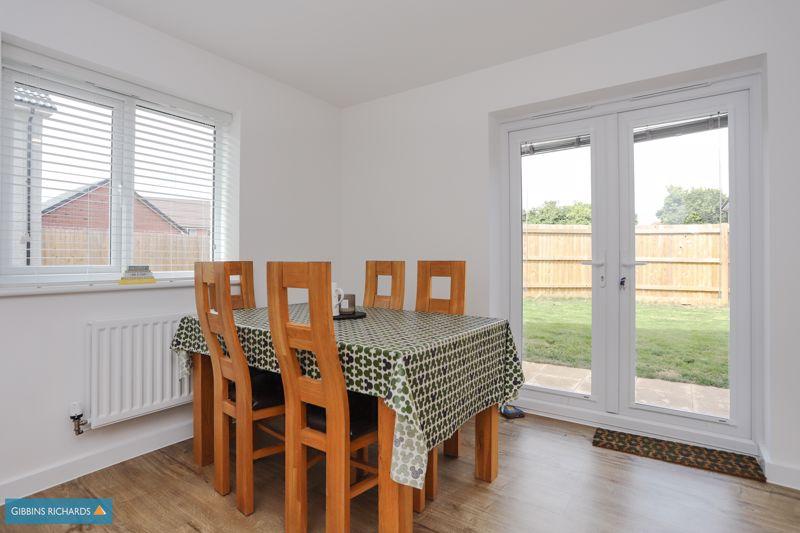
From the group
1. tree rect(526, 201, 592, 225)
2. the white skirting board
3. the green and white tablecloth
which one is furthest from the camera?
tree rect(526, 201, 592, 225)

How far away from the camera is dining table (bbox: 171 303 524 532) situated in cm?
149

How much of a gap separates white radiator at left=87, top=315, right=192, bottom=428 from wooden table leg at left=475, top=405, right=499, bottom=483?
1.77 m

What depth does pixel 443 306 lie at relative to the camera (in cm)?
264

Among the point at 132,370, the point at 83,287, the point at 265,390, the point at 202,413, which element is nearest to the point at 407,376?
the point at 265,390

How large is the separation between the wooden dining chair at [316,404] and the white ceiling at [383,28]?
5.65ft

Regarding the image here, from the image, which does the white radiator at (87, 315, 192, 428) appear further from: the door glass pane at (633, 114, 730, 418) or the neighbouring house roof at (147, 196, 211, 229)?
the door glass pane at (633, 114, 730, 418)

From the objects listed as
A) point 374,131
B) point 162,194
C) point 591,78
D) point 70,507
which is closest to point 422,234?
point 374,131

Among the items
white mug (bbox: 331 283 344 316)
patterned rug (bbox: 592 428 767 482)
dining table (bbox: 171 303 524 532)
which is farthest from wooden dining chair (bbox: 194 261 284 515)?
patterned rug (bbox: 592 428 767 482)

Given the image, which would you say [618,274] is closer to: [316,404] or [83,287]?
[316,404]

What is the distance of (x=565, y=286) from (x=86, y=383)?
3.00 metres

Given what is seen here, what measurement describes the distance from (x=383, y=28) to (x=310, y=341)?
2042 mm

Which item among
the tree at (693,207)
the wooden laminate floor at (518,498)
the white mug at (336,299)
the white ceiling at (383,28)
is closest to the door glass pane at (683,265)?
the tree at (693,207)

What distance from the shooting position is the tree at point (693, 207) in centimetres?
265

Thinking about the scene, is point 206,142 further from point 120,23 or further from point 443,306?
point 443,306
